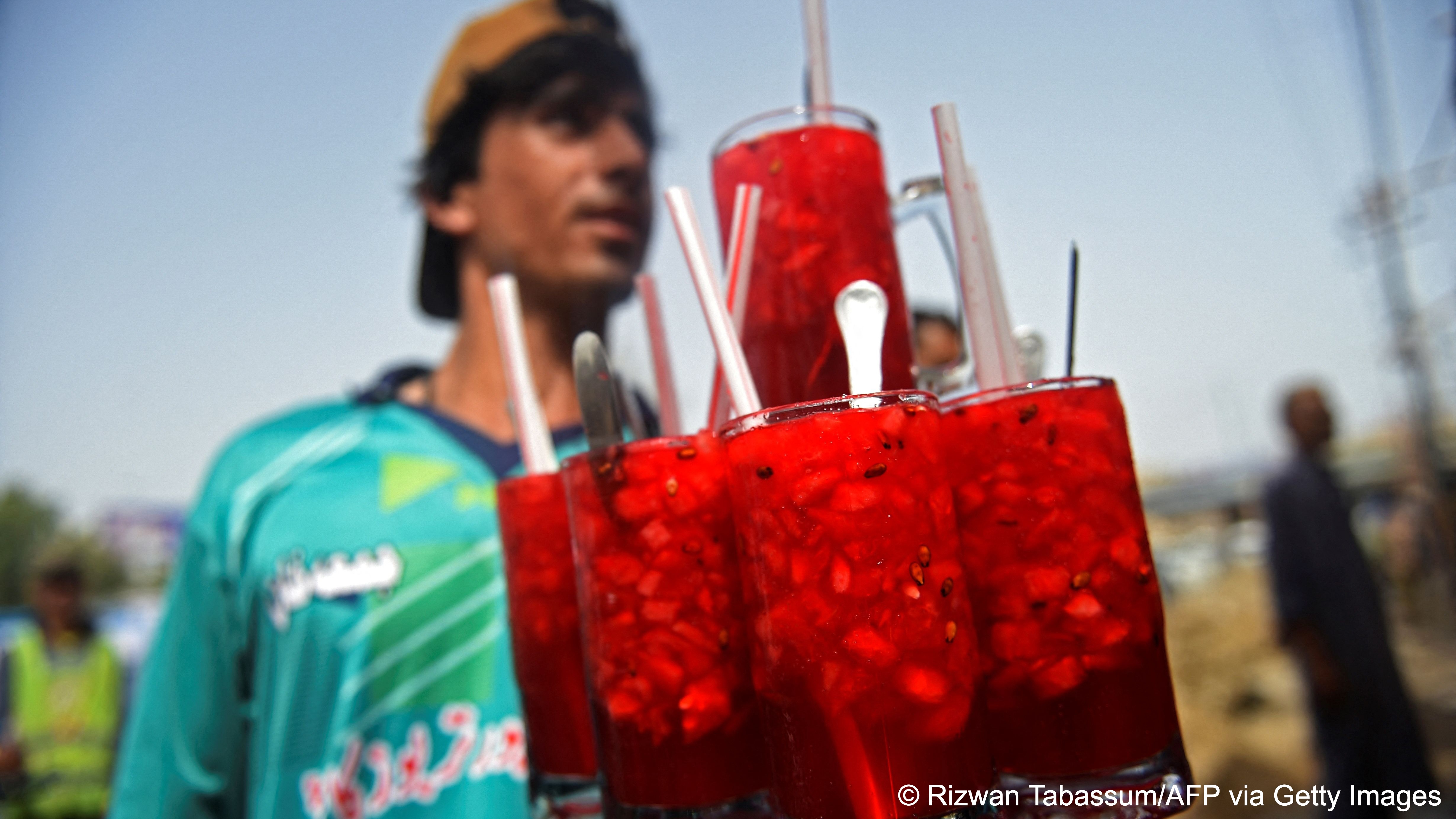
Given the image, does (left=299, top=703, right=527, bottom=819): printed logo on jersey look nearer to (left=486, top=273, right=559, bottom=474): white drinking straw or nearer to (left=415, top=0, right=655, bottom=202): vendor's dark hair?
(left=486, top=273, right=559, bottom=474): white drinking straw

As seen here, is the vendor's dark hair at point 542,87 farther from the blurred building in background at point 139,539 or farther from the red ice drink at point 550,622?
the blurred building in background at point 139,539

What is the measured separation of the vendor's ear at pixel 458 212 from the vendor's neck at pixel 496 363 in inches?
3.3

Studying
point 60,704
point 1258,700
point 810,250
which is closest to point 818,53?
point 810,250

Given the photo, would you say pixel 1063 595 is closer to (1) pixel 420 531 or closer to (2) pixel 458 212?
(1) pixel 420 531

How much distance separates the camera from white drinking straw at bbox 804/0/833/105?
2.88ft

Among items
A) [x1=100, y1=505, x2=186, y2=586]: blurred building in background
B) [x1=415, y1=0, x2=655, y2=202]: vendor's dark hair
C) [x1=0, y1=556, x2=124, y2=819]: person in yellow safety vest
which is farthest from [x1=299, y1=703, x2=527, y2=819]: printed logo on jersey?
[x1=100, y1=505, x2=186, y2=586]: blurred building in background

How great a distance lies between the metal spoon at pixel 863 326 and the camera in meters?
0.75

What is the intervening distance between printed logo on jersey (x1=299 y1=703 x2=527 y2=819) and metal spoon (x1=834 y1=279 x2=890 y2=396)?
102 cm

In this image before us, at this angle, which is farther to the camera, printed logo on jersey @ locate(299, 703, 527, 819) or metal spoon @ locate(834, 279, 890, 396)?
printed logo on jersey @ locate(299, 703, 527, 819)

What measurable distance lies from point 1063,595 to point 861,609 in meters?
0.19

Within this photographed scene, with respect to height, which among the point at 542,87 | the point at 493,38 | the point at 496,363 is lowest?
the point at 496,363

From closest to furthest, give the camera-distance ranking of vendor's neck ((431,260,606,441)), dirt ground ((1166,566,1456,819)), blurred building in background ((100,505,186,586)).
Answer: vendor's neck ((431,260,606,441)) < dirt ground ((1166,566,1456,819)) < blurred building in background ((100,505,186,586))

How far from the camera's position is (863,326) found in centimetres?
75

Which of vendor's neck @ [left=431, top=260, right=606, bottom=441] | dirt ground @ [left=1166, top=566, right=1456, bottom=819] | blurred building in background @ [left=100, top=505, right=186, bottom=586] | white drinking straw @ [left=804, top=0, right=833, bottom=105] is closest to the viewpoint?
white drinking straw @ [left=804, top=0, right=833, bottom=105]
